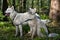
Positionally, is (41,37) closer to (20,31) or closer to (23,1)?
(20,31)

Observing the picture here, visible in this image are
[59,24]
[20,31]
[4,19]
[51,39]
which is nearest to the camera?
[51,39]

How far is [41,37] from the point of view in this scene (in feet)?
26.1

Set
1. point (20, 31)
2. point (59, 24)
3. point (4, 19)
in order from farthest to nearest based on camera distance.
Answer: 1. point (4, 19)
2. point (59, 24)
3. point (20, 31)

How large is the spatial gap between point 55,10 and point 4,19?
351cm

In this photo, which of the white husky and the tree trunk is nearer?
the white husky

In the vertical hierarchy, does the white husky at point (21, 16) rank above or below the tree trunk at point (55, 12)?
above

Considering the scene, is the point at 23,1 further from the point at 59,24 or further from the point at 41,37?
the point at 41,37

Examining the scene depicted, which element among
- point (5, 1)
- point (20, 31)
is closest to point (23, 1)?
point (5, 1)

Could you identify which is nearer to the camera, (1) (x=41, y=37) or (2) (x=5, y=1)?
(1) (x=41, y=37)

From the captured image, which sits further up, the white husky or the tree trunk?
the white husky

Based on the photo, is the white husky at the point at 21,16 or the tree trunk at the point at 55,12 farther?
the tree trunk at the point at 55,12

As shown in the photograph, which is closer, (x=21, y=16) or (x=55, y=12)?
(x=21, y=16)

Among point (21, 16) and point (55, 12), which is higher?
point (21, 16)

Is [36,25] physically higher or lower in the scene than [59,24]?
higher
